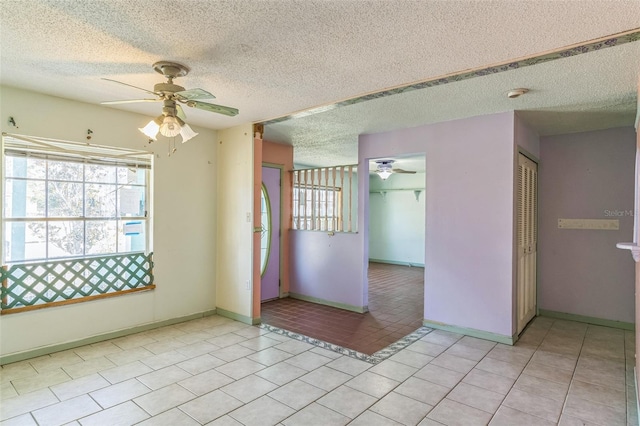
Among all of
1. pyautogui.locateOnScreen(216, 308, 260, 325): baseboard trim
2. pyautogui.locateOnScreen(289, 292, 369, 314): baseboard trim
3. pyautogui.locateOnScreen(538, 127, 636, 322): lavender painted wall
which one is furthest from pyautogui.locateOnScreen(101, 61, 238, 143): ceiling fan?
pyautogui.locateOnScreen(538, 127, 636, 322): lavender painted wall

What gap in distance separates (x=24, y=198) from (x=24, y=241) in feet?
1.33

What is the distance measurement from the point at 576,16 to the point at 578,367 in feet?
9.42

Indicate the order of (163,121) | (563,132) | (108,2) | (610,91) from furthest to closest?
(563,132) → (610,91) → (163,121) → (108,2)

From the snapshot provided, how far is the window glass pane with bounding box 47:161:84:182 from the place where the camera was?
11.5 ft

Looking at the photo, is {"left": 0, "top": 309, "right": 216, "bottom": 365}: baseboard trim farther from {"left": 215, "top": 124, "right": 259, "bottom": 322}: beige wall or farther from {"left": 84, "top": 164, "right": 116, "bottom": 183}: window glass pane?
→ {"left": 84, "top": 164, "right": 116, "bottom": 183}: window glass pane

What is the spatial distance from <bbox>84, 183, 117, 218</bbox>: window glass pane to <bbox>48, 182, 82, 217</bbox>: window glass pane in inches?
3.0

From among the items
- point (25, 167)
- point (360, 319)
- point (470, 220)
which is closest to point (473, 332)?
point (470, 220)

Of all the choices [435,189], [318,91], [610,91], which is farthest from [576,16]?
[435,189]

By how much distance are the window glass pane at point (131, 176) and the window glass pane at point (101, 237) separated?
480 mm

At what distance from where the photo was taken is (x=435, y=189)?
420 centimetres

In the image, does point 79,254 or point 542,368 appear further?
point 79,254

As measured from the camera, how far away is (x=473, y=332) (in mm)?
3875

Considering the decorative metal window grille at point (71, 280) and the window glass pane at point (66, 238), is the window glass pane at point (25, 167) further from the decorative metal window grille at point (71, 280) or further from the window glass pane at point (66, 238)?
the decorative metal window grille at point (71, 280)

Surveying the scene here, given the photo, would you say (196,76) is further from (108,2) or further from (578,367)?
(578,367)
